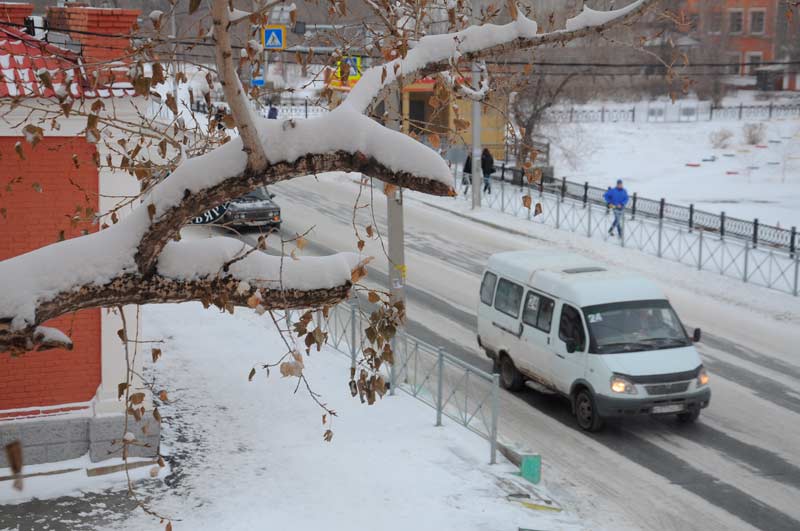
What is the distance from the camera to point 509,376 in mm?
14867

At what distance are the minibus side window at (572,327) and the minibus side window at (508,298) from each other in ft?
3.48

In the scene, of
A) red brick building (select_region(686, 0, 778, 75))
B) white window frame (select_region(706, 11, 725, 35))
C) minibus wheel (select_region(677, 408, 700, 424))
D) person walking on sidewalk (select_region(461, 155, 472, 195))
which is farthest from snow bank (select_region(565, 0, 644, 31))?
white window frame (select_region(706, 11, 725, 35))

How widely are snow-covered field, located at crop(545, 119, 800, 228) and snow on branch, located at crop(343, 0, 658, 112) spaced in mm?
24145

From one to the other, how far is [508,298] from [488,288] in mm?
614

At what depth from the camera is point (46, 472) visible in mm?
10992

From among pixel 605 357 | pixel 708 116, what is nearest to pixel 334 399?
pixel 605 357

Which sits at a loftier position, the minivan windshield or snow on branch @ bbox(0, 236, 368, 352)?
snow on branch @ bbox(0, 236, 368, 352)

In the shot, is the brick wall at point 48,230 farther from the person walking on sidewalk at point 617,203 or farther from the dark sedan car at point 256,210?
the person walking on sidewalk at point 617,203

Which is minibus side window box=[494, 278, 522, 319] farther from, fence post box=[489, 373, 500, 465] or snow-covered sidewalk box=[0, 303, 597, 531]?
fence post box=[489, 373, 500, 465]

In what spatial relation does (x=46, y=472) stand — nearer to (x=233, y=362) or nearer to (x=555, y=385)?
(x=233, y=362)

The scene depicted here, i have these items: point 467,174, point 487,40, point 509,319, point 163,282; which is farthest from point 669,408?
point 467,174

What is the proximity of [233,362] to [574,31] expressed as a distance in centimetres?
1025

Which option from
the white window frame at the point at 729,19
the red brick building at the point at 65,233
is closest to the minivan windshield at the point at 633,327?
the red brick building at the point at 65,233

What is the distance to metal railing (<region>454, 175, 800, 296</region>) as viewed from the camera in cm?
2139
